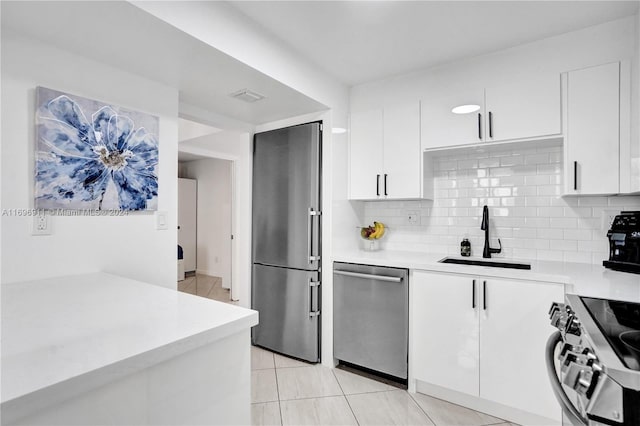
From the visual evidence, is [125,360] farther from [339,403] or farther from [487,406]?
[487,406]

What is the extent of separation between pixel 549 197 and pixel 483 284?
35.3 inches

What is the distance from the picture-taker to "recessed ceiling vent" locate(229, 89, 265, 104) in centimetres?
235

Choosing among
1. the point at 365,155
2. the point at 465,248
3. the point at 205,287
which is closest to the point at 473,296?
the point at 465,248

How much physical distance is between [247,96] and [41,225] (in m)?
1.47

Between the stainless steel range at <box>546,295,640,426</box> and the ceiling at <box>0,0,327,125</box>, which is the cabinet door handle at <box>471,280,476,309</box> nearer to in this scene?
the stainless steel range at <box>546,295,640,426</box>

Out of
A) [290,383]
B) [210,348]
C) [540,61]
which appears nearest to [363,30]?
[540,61]

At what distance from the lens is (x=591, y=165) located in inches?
78.5

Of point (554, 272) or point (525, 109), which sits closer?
point (554, 272)

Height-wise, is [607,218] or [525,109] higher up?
[525,109]

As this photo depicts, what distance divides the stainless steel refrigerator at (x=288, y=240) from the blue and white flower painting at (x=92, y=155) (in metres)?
1.07

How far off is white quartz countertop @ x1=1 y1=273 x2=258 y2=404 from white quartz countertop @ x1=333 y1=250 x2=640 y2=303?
151cm

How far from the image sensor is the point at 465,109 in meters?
2.38

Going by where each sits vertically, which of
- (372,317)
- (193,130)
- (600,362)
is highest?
(193,130)

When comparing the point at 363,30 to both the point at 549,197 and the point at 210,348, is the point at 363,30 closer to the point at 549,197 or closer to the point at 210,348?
the point at 549,197
